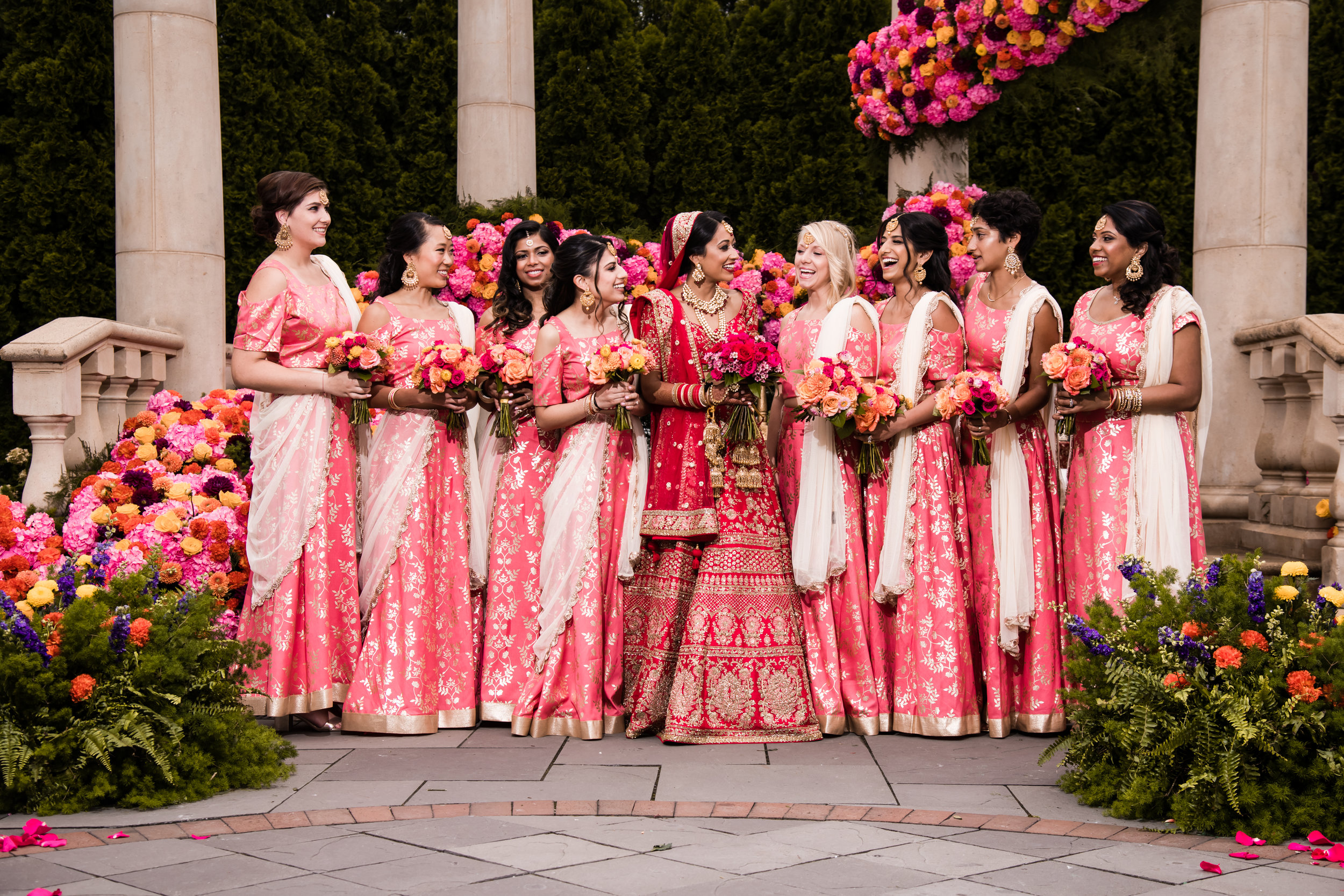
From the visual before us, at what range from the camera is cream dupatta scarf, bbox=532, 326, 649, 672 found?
5574 millimetres

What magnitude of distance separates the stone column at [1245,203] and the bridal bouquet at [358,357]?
14.9ft

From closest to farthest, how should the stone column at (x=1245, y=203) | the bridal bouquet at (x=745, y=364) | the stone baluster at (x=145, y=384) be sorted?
1. the bridal bouquet at (x=745, y=364)
2. the stone column at (x=1245, y=203)
3. the stone baluster at (x=145, y=384)

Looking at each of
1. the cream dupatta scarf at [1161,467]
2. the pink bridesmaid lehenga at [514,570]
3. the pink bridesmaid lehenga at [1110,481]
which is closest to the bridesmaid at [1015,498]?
the pink bridesmaid lehenga at [1110,481]

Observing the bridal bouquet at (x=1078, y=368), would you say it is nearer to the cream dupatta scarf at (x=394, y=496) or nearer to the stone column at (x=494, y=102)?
the cream dupatta scarf at (x=394, y=496)

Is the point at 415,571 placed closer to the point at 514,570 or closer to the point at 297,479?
the point at 514,570

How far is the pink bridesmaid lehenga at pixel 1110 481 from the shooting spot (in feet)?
17.9

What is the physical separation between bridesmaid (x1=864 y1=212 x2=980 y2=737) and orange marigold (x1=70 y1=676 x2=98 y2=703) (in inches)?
123

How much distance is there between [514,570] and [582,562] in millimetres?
354

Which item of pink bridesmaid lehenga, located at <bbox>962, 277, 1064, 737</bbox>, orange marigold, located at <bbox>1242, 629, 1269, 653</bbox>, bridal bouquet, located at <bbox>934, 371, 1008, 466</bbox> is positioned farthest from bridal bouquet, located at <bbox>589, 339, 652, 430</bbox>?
orange marigold, located at <bbox>1242, 629, 1269, 653</bbox>

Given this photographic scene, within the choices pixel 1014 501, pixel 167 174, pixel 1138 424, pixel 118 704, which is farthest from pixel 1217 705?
pixel 167 174

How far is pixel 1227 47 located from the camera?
7.20 m

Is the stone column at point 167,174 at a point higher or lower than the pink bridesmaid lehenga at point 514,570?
higher

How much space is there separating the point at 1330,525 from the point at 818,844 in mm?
4246

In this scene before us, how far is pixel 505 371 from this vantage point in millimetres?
5555
